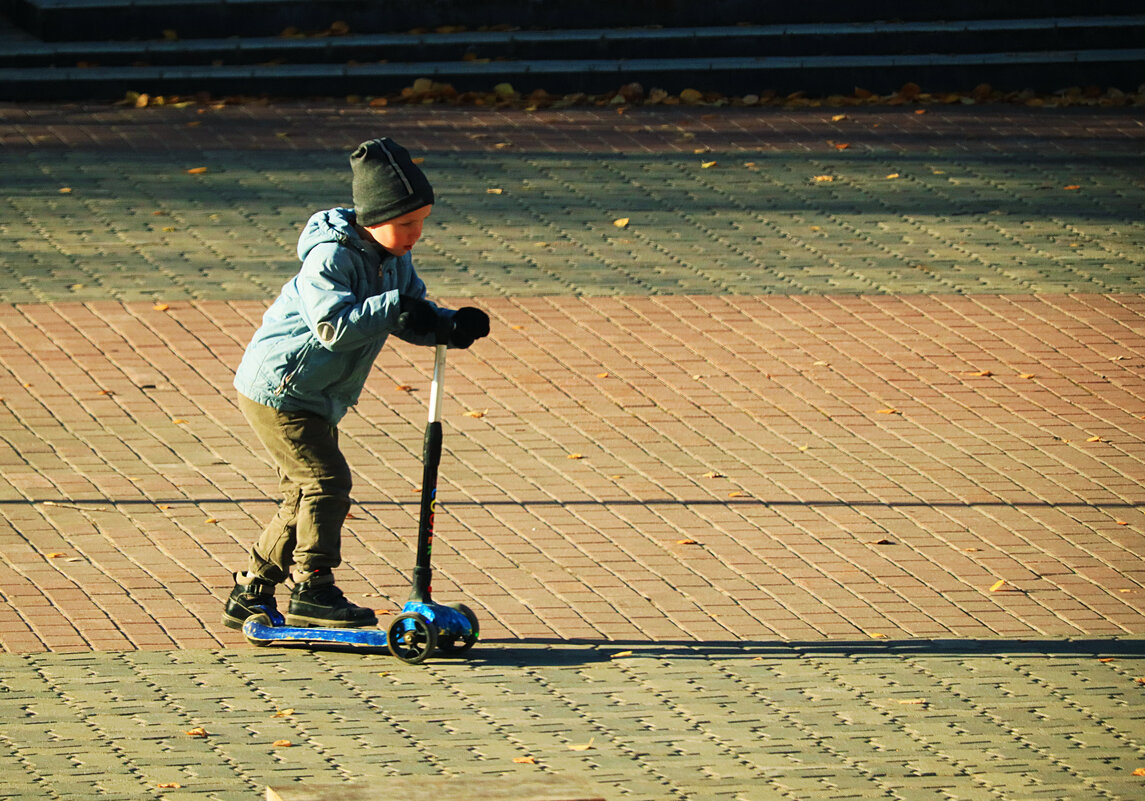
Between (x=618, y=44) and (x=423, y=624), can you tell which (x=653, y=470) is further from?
(x=618, y=44)

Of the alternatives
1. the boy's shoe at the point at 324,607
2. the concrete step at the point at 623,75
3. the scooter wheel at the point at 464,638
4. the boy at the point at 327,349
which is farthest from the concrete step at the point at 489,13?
the scooter wheel at the point at 464,638

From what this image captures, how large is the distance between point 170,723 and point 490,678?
3.41ft

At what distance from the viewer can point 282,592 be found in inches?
256

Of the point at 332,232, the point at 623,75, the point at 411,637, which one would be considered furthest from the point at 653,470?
the point at 623,75

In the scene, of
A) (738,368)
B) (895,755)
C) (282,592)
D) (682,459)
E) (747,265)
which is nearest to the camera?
(895,755)

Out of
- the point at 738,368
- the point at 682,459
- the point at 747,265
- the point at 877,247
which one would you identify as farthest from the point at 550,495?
the point at 877,247

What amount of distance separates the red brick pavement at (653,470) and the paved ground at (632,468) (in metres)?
0.02

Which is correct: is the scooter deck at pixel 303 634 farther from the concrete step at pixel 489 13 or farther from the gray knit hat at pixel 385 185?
the concrete step at pixel 489 13

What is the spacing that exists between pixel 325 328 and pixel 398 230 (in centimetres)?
41

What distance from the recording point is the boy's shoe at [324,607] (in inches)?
231

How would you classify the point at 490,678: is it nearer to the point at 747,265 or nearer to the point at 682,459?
the point at 682,459

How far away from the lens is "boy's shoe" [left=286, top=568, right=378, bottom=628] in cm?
588

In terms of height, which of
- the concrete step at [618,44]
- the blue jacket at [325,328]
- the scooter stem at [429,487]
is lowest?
the scooter stem at [429,487]

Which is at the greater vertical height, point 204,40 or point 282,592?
point 204,40
